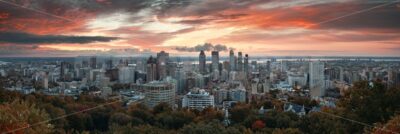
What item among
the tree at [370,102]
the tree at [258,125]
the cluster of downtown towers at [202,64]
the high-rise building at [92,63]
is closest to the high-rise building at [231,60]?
the cluster of downtown towers at [202,64]

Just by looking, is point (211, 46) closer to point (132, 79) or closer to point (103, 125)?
point (132, 79)

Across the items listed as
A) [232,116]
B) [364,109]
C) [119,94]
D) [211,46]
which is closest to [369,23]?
[364,109]

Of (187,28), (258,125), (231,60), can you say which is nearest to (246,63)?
(231,60)

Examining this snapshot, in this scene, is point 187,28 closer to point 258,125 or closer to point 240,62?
point 240,62

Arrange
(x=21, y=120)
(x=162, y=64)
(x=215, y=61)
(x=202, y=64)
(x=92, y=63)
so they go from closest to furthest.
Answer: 1. (x=21, y=120)
2. (x=215, y=61)
3. (x=202, y=64)
4. (x=162, y=64)
5. (x=92, y=63)

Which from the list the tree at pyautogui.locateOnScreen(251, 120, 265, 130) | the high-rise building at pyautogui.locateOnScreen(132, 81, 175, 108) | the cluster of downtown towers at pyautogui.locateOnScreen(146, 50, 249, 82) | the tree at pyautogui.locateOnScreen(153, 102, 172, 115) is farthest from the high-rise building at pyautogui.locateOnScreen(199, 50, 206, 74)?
the tree at pyautogui.locateOnScreen(251, 120, 265, 130)

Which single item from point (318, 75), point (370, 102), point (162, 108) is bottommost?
point (162, 108)
